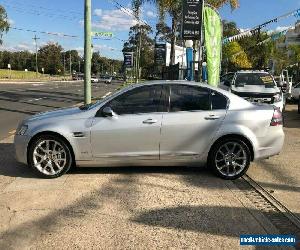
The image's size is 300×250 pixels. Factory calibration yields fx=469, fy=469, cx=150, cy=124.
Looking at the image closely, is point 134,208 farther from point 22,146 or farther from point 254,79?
point 254,79

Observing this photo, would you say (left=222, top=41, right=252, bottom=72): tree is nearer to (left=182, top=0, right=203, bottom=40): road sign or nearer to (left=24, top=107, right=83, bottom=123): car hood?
(left=182, top=0, right=203, bottom=40): road sign

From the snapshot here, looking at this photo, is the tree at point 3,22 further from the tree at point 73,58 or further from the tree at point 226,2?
the tree at point 73,58

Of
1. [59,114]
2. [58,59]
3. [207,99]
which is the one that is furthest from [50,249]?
[58,59]

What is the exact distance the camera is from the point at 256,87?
15.4 meters

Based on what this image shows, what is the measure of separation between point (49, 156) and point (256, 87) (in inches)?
387

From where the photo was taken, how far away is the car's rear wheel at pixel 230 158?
23.6 ft

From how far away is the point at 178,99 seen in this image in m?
7.30

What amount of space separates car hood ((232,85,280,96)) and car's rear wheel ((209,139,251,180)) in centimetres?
774

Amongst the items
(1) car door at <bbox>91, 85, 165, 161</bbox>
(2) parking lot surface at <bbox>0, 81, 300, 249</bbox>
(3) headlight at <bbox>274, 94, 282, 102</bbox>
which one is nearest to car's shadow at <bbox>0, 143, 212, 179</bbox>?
(2) parking lot surface at <bbox>0, 81, 300, 249</bbox>

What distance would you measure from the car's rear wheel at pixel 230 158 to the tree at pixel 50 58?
135541mm

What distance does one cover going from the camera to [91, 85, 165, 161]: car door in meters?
7.05

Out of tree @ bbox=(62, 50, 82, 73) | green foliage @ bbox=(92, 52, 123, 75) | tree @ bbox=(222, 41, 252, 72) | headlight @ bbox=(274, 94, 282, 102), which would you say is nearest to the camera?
headlight @ bbox=(274, 94, 282, 102)

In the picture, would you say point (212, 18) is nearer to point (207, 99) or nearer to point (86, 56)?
point (86, 56)

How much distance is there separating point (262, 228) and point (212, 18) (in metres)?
11.7
